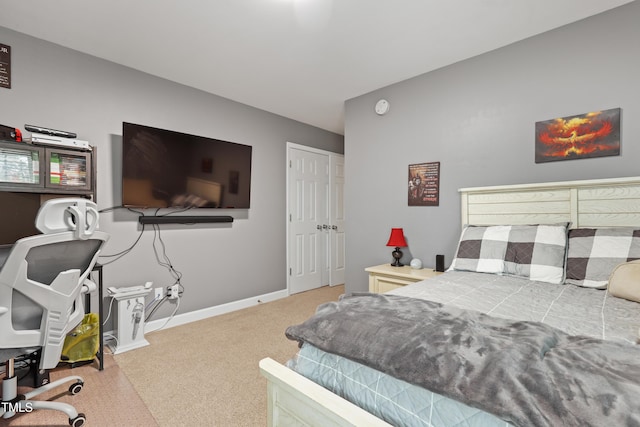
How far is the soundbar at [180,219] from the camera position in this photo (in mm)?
2883

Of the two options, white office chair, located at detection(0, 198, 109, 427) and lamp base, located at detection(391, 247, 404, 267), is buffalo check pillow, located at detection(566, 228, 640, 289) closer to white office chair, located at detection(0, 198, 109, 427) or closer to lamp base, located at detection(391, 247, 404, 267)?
lamp base, located at detection(391, 247, 404, 267)

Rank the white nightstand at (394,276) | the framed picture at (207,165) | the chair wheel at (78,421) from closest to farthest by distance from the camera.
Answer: the chair wheel at (78,421), the white nightstand at (394,276), the framed picture at (207,165)

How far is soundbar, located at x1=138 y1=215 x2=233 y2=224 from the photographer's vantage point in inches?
113

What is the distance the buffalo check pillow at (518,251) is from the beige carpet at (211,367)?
162 centimetres

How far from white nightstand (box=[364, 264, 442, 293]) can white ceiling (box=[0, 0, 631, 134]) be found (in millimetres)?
1906

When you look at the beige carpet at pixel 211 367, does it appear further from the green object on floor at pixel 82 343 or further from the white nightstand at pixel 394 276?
the white nightstand at pixel 394 276

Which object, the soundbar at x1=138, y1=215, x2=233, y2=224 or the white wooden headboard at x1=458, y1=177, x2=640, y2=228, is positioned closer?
the white wooden headboard at x1=458, y1=177, x2=640, y2=228

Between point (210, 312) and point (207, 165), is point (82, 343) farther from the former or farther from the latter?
point (207, 165)

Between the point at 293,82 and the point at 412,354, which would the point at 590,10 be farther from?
the point at 412,354

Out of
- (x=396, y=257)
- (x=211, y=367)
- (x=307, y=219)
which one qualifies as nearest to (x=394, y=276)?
(x=396, y=257)

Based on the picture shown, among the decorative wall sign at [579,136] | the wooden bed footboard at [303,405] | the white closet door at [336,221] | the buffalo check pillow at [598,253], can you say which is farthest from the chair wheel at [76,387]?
the decorative wall sign at [579,136]

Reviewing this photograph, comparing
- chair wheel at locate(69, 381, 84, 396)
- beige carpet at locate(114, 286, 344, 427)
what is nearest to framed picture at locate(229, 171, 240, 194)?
beige carpet at locate(114, 286, 344, 427)

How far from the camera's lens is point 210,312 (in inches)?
132

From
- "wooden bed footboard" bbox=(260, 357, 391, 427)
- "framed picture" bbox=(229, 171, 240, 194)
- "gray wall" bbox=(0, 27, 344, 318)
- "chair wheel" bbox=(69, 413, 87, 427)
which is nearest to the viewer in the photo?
"wooden bed footboard" bbox=(260, 357, 391, 427)
